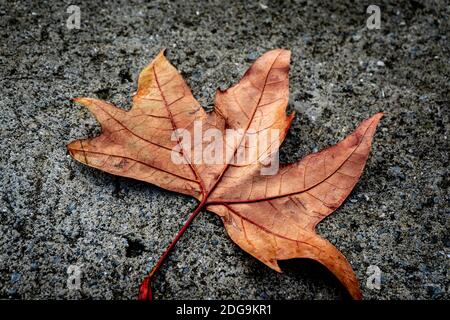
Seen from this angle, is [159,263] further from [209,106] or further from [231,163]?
[209,106]

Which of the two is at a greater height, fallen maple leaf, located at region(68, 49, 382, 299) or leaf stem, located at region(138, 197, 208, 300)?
fallen maple leaf, located at region(68, 49, 382, 299)

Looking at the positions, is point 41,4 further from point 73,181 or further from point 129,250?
point 129,250

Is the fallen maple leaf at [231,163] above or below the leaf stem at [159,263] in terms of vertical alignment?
above

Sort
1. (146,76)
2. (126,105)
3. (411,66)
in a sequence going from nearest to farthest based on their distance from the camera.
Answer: (146,76) → (126,105) → (411,66)
